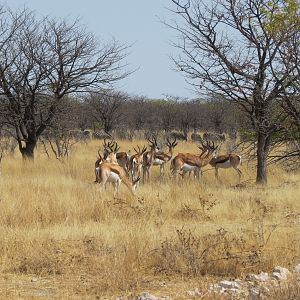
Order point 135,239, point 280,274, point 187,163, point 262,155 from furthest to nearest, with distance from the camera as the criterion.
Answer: point 187,163, point 262,155, point 135,239, point 280,274

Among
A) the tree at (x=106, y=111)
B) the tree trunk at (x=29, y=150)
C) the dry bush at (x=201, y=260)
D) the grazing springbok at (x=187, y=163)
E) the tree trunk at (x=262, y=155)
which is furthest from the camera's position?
the tree at (x=106, y=111)

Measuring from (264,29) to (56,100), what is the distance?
837cm

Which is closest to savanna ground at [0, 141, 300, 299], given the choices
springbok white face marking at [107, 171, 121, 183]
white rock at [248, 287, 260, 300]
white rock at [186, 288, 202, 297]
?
white rock at [186, 288, 202, 297]

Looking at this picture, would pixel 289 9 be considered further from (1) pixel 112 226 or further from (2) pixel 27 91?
(2) pixel 27 91

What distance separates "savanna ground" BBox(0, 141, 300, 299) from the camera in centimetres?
690

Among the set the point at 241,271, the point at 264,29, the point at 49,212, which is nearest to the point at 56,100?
the point at 264,29

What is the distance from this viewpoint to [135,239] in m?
8.46

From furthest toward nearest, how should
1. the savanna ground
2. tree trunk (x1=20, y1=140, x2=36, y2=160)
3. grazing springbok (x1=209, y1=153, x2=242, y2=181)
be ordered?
1. tree trunk (x1=20, y1=140, x2=36, y2=160)
2. grazing springbok (x1=209, y1=153, x2=242, y2=181)
3. the savanna ground

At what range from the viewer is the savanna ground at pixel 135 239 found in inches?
272

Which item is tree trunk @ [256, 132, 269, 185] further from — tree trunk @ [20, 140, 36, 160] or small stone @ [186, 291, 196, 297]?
small stone @ [186, 291, 196, 297]

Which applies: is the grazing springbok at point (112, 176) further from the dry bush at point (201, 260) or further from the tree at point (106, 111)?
the tree at point (106, 111)

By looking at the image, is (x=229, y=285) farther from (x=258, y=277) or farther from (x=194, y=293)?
(x=258, y=277)

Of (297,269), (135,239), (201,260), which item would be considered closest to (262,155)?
(135,239)

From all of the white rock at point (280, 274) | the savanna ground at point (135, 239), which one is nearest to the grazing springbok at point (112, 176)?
the savanna ground at point (135, 239)
